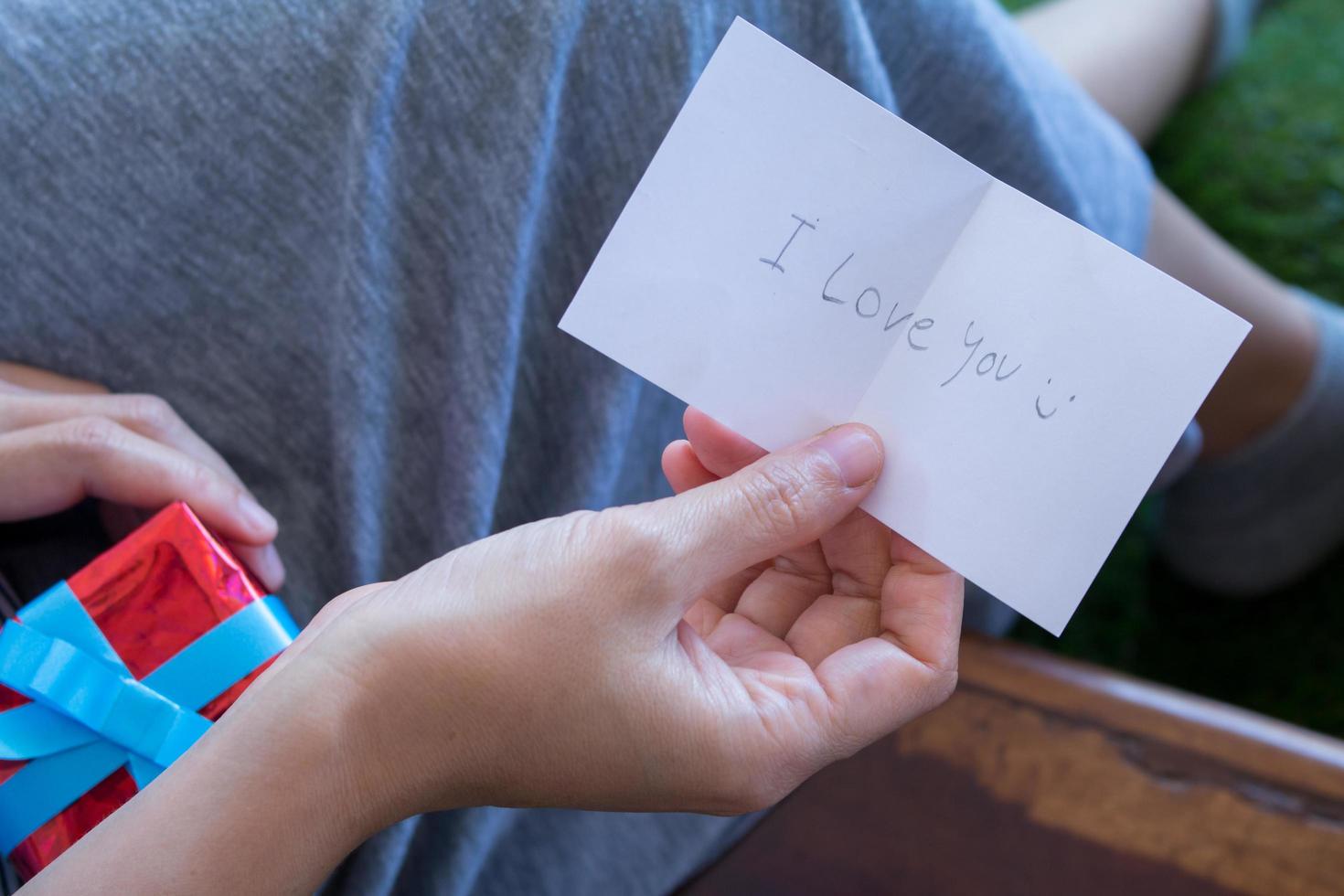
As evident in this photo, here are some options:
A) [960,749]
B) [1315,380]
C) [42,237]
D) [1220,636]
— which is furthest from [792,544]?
[1220,636]

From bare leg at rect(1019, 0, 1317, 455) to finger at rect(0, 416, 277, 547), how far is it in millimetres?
753

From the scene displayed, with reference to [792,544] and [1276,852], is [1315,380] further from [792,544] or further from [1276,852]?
[792,544]

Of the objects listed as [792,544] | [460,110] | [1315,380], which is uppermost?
[1315,380]

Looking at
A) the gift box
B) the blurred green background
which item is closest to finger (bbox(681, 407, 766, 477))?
the gift box

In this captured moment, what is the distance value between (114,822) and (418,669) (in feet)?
0.47

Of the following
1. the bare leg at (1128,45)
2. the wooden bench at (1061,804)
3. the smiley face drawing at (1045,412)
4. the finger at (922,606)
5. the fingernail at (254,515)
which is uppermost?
the bare leg at (1128,45)

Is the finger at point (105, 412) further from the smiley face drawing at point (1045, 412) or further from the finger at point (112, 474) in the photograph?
the smiley face drawing at point (1045, 412)

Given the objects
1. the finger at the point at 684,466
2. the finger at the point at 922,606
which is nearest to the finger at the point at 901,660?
the finger at the point at 922,606

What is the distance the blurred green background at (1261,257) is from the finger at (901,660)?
65cm

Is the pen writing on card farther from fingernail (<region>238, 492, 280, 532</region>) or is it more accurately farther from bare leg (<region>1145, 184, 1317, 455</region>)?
bare leg (<region>1145, 184, 1317, 455</region>)

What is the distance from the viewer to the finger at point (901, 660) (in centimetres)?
42

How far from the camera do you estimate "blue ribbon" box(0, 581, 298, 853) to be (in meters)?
0.47

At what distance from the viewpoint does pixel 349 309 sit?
53cm

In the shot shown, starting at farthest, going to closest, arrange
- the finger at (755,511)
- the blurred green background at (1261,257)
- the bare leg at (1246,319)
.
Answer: the blurred green background at (1261,257), the bare leg at (1246,319), the finger at (755,511)
